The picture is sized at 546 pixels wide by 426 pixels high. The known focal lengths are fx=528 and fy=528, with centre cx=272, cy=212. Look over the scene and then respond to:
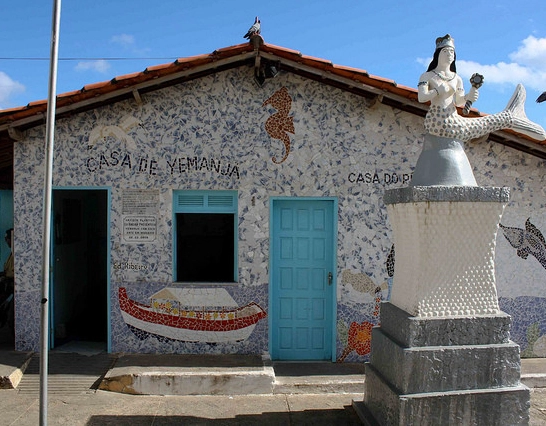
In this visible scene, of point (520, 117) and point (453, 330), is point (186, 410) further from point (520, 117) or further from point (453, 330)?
point (520, 117)

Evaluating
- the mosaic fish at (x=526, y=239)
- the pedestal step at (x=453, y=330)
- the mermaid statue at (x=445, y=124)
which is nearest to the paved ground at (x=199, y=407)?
the pedestal step at (x=453, y=330)

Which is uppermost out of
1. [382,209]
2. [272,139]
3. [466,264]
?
[272,139]

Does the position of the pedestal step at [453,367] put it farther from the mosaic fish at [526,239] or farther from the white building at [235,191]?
the mosaic fish at [526,239]

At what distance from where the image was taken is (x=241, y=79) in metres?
6.66

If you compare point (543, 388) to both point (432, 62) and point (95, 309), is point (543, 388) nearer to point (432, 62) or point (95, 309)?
point (432, 62)

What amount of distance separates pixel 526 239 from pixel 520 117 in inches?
107

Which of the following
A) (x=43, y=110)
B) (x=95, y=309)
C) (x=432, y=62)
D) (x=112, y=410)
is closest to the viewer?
(x=432, y=62)

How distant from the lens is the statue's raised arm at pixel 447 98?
4410mm

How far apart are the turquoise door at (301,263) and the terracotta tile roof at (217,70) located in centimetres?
153

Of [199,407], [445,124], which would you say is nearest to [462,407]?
[445,124]

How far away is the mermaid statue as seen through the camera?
4391 millimetres

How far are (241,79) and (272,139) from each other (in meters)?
0.85

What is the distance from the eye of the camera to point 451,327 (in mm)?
4227

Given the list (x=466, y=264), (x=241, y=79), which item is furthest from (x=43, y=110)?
(x=466, y=264)
